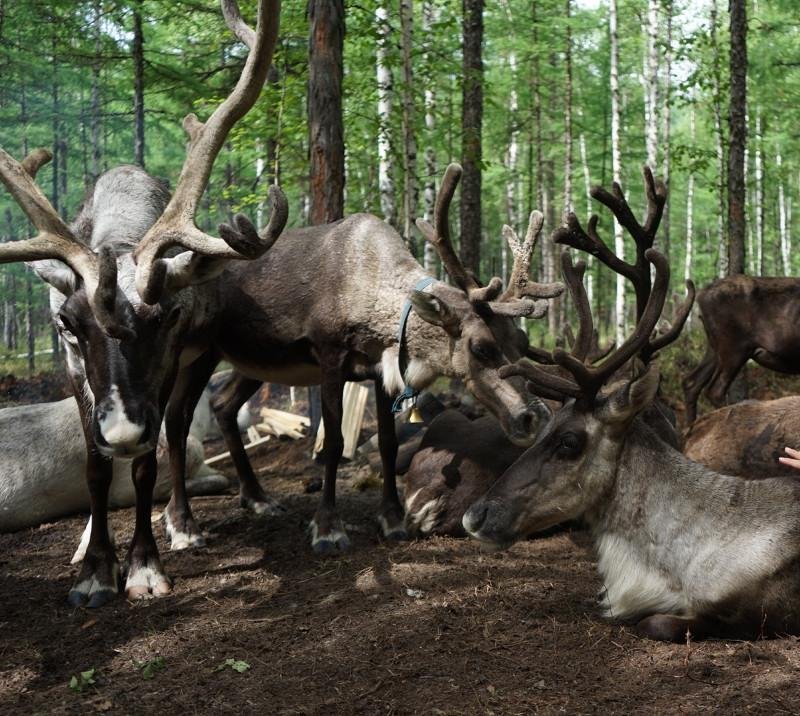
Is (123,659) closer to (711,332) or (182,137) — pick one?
(711,332)

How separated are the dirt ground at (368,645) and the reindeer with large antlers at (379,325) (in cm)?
75

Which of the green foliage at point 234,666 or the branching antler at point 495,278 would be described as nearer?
the green foliage at point 234,666

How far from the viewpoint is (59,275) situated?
4844 mm

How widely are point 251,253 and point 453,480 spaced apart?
92.1 inches

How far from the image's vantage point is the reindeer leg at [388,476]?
19.9 ft

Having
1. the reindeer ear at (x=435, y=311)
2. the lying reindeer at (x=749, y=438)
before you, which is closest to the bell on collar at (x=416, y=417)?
the lying reindeer at (x=749, y=438)

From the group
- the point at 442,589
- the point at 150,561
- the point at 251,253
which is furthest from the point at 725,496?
the point at 150,561

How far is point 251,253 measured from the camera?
15.8 feet

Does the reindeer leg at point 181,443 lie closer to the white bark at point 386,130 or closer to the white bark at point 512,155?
the white bark at point 386,130

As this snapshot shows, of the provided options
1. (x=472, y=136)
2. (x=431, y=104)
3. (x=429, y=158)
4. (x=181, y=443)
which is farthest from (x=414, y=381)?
(x=429, y=158)

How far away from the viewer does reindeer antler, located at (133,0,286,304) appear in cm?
469

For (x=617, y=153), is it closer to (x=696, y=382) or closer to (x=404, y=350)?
(x=696, y=382)

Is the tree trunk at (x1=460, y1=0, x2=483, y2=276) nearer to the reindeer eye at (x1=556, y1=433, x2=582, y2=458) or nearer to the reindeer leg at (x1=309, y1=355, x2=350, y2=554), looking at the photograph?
the reindeer leg at (x1=309, y1=355, x2=350, y2=554)

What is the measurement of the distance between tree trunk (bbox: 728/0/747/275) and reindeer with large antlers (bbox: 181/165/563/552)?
567 centimetres
